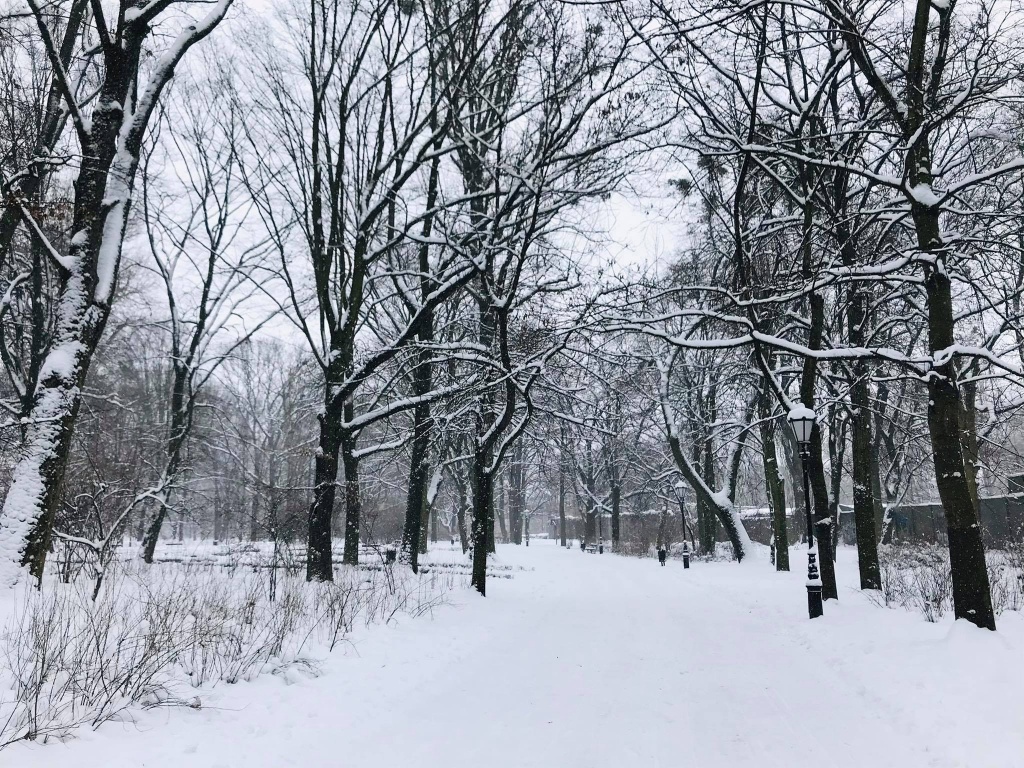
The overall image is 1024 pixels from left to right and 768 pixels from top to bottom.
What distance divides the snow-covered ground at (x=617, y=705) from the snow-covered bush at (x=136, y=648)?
215mm

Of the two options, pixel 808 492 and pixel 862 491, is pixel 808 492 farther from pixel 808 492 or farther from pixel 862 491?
pixel 862 491

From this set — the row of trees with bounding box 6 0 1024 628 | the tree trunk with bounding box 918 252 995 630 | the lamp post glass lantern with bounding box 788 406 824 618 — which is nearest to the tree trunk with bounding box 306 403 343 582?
the row of trees with bounding box 6 0 1024 628

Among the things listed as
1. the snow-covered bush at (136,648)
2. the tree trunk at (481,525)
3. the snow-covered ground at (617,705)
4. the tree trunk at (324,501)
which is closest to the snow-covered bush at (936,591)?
the snow-covered ground at (617,705)

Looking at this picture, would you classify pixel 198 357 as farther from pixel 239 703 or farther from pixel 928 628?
pixel 928 628

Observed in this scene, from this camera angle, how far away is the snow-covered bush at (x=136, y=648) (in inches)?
154

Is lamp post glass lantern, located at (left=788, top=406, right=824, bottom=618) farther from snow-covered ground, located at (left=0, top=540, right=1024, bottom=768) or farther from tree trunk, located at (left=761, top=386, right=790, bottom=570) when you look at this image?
tree trunk, located at (left=761, top=386, right=790, bottom=570)

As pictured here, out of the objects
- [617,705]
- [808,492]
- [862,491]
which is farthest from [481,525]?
[862,491]

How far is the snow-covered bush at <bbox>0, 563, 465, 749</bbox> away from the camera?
3924 millimetres

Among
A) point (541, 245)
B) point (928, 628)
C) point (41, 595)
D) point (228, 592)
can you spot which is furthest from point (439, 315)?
point (928, 628)

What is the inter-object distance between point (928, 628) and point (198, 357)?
20.1 metres

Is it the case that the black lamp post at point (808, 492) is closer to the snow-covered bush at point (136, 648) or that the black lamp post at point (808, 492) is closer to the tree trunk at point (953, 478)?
the tree trunk at point (953, 478)

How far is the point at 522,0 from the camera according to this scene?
9.52 meters

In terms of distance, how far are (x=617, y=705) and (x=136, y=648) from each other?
413 centimetres

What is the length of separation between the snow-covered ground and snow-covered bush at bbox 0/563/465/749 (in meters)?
0.22
